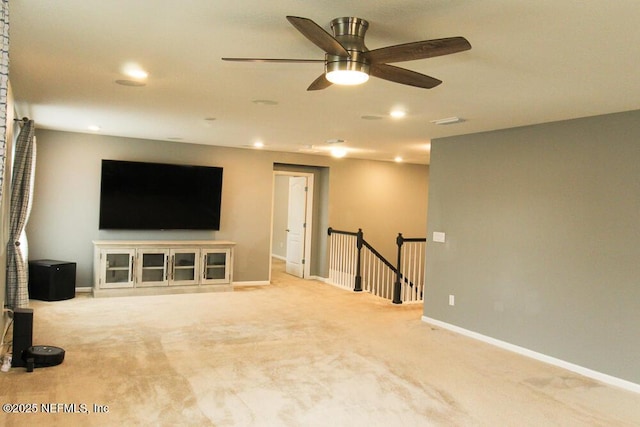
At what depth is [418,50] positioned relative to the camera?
7.64 ft

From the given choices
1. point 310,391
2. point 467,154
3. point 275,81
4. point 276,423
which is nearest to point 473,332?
point 467,154

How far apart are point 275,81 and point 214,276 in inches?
188

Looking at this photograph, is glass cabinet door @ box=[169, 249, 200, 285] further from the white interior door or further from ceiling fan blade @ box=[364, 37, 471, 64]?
ceiling fan blade @ box=[364, 37, 471, 64]

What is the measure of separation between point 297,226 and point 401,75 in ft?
23.2

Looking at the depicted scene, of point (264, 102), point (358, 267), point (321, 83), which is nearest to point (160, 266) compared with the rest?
point (358, 267)

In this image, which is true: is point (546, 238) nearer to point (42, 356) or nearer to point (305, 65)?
point (305, 65)

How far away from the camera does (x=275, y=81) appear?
3.70 metres

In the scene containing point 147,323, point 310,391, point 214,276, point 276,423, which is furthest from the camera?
point 214,276

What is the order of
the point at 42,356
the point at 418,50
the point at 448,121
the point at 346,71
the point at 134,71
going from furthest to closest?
1. the point at 448,121
2. the point at 42,356
3. the point at 134,71
4. the point at 346,71
5. the point at 418,50

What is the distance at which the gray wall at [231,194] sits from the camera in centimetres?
704

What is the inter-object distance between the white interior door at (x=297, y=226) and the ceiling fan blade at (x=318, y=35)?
7093 millimetres

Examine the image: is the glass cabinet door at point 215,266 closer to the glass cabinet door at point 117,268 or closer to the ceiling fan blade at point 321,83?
the glass cabinet door at point 117,268

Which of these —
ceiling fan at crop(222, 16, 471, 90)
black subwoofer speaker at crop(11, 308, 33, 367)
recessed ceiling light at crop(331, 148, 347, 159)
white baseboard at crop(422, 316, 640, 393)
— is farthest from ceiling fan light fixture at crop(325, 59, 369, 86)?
recessed ceiling light at crop(331, 148, 347, 159)

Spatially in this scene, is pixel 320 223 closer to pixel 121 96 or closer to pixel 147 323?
pixel 147 323
